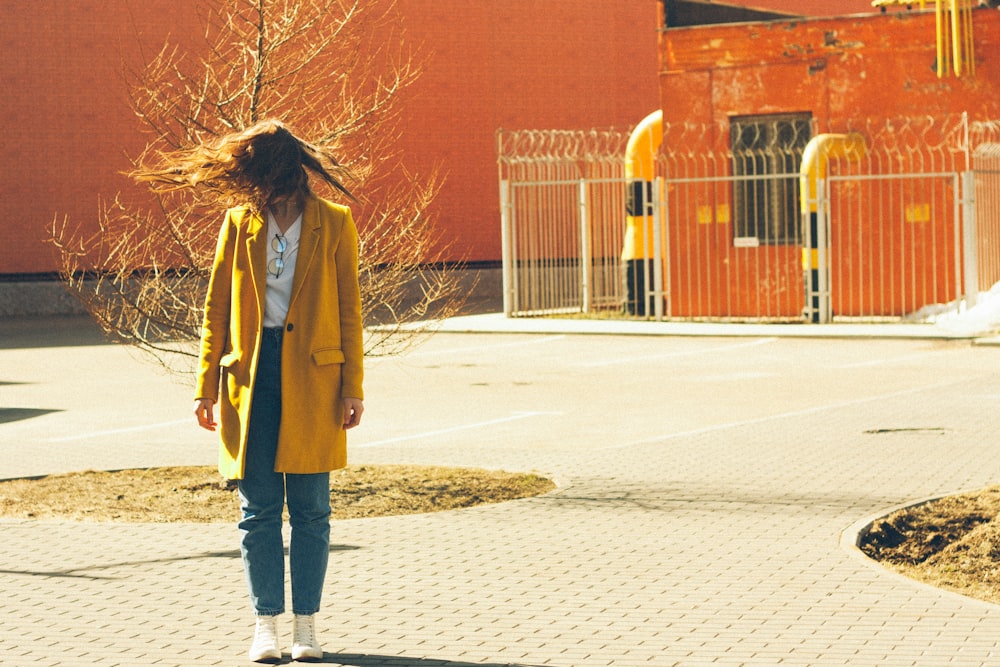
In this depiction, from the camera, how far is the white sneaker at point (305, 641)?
17.7 feet

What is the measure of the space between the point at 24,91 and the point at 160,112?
21.7 metres

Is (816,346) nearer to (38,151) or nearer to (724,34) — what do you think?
(724,34)

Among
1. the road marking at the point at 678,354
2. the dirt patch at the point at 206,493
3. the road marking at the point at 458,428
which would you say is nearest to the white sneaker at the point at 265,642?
the dirt patch at the point at 206,493

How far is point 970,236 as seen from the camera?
21344 millimetres

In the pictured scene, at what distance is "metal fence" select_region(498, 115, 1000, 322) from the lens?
22422 mm

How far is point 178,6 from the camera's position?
30641 mm

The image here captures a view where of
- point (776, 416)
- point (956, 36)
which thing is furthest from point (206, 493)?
point (956, 36)

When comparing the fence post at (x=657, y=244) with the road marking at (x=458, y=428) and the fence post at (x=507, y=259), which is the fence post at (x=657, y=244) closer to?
the fence post at (x=507, y=259)

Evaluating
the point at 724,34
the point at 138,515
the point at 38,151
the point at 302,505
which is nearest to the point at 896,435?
the point at 138,515

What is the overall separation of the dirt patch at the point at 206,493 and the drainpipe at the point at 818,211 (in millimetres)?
13382

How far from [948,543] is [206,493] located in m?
3.92

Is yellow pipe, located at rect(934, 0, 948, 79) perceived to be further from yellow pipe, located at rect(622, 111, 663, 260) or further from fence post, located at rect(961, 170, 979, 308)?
yellow pipe, located at rect(622, 111, 663, 260)

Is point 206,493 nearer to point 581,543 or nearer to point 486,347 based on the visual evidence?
point 581,543

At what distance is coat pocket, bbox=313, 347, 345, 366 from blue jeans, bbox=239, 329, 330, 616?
132 millimetres
